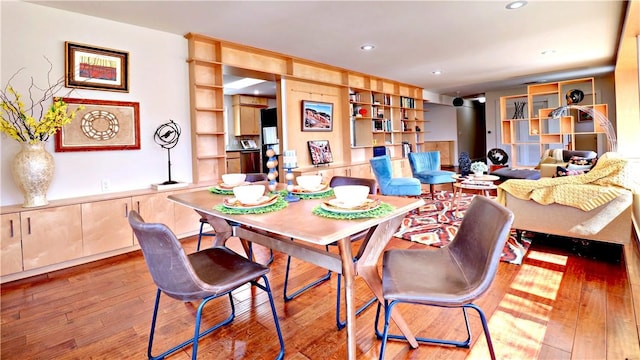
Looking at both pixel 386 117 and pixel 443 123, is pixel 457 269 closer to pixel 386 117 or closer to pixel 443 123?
pixel 386 117

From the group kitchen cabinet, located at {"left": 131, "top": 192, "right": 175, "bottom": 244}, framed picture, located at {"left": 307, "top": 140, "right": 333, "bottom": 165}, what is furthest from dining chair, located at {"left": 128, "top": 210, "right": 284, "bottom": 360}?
framed picture, located at {"left": 307, "top": 140, "right": 333, "bottom": 165}

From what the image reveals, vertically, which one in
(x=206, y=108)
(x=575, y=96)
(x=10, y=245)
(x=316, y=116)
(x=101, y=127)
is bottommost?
(x=10, y=245)

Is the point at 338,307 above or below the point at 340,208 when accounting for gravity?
below

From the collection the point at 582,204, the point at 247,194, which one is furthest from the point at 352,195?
the point at 582,204

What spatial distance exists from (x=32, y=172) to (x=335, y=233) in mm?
2922

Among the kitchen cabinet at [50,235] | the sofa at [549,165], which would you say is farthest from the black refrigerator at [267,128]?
the kitchen cabinet at [50,235]

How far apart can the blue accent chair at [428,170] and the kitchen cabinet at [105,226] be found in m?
4.13

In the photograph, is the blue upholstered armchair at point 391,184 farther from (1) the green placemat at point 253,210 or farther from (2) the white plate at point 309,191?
(1) the green placemat at point 253,210

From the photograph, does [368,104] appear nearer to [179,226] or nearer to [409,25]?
[409,25]

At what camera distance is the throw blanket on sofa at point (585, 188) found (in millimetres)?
2549

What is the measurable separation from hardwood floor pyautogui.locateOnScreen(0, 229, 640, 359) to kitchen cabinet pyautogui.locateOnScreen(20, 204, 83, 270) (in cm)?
19

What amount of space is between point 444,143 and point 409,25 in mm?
7859

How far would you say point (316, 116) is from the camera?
555 centimetres

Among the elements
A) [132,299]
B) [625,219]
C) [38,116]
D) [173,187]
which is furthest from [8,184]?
[625,219]
